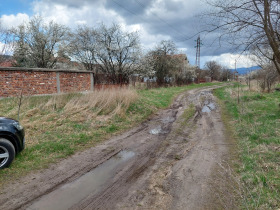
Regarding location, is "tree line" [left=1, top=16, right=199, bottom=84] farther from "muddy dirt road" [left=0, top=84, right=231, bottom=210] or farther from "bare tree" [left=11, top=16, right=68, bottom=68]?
"muddy dirt road" [left=0, top=84, right=231, bottom=210]

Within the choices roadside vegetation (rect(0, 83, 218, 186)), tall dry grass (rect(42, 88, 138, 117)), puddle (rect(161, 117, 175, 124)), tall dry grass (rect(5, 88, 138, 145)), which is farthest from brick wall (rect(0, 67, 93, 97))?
puddle (rect(161, 117, 175, 124))

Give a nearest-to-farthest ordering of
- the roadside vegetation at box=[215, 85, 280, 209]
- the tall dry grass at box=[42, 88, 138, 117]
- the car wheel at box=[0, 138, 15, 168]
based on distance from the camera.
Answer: the roadside vegetation at box=[215, 85, 280, 209]
the car wheel at box=[0, 138, 15, 168]
the tall dry grass at box=[42, 88, 138, 117]

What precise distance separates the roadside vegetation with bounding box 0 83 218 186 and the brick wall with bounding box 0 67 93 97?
100cm

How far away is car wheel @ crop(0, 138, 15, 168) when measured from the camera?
3754 millimetres

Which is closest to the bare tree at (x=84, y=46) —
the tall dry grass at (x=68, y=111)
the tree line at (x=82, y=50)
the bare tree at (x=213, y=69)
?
the tree line at (x=82, y=50)

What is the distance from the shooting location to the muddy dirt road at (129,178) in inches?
112

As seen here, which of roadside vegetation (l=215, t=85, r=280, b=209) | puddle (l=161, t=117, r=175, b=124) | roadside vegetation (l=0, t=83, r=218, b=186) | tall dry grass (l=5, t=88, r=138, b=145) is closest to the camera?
roadside vegetation (l=215, t=85, r=280, b=209)

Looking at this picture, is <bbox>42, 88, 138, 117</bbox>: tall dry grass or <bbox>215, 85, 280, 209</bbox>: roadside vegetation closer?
<bbox>215, 85, 280, 209</bbox>: roadside vegetation

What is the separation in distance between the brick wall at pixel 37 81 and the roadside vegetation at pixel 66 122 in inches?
39.2

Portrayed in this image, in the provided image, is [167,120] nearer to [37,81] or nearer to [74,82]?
[74,82]

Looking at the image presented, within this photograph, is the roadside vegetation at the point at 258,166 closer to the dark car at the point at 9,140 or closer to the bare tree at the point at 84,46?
the dark car at the point at 9,140

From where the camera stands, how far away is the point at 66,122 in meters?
7.25

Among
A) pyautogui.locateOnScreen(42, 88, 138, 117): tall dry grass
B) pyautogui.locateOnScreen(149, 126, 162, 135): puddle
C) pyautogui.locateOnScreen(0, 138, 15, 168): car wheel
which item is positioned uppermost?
pyautogui.locateOnScreen(42, 88, 138, 117): tall dry grass

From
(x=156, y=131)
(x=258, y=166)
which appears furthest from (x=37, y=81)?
(x=258, y=166)
